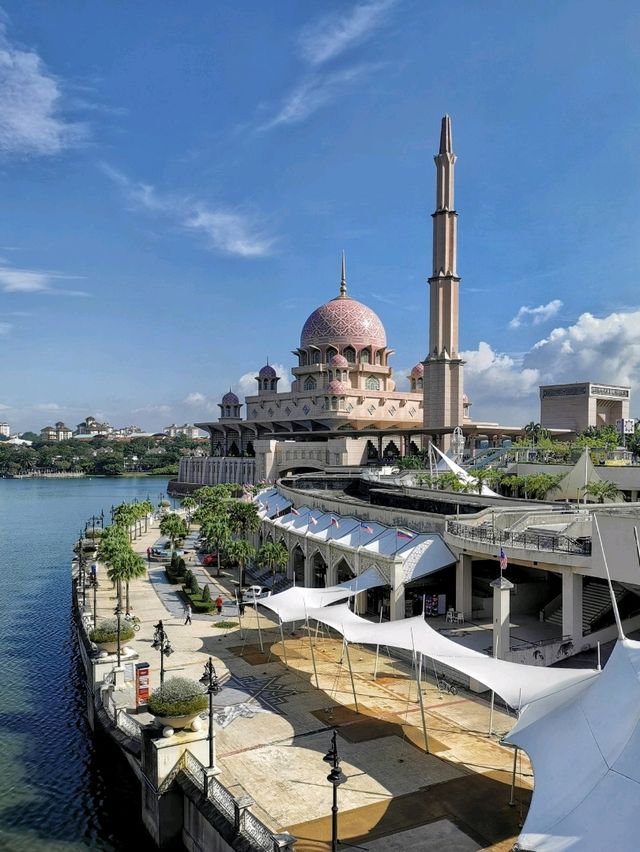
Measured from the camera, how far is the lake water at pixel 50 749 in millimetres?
18953

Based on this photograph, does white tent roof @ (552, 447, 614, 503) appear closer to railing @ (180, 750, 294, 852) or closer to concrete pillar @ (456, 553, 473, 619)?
concrete pillar @ (456, 553, 473, 619)

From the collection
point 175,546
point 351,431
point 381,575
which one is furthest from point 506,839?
point 351,431

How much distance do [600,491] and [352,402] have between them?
213ft

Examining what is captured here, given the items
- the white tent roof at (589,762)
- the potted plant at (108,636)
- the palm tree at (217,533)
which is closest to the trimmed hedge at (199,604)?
the palm tree at (217,533)

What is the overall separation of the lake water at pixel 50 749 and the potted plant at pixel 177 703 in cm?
351

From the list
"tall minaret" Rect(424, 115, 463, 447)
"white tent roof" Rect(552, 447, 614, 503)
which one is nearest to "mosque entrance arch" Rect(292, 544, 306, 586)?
"white tent roof" Rect(552, 447, 614, 503)

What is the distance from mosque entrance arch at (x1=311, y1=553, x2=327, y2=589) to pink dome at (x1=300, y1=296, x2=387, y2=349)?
72.2 m

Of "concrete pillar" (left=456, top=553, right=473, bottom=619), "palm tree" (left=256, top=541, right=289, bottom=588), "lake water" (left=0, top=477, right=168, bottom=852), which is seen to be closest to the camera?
"lake water" (left=0, top=477, right=168, bottom=852)

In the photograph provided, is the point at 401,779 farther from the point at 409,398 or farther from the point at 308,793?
the point at 409,398

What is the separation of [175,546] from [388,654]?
1293 inches

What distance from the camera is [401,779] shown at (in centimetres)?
1795

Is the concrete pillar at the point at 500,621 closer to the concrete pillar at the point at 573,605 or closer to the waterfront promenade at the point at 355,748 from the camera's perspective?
the waterfront promenade at the point at 355,748

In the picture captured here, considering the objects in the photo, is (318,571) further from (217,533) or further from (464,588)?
(464,588)

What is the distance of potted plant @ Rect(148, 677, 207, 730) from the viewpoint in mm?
17891
